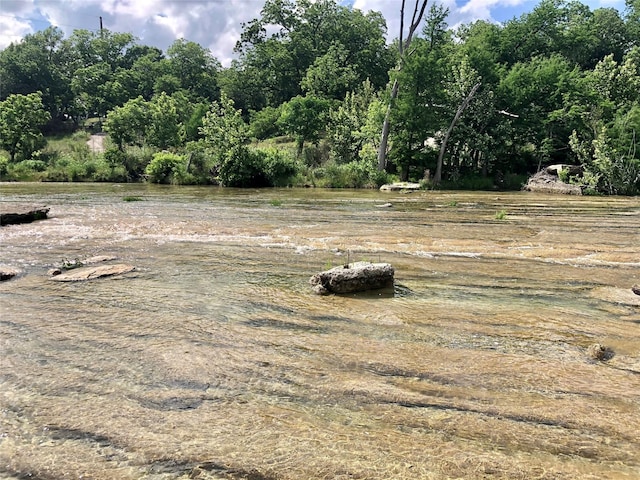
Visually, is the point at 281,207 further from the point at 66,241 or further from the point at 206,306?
the point at 206,306

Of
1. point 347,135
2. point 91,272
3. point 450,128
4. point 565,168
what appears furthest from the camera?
point 347,135

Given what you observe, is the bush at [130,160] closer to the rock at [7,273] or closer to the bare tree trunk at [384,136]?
the bare tree trunk at [384,136]

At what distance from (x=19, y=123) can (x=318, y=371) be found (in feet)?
178

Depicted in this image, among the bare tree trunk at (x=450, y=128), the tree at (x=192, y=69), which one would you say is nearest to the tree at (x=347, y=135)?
the bare tree trunk at (x=450, y=128)

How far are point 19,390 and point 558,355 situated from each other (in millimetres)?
5161

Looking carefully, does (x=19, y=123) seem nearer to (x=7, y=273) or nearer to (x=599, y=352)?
(x=7, y=273)

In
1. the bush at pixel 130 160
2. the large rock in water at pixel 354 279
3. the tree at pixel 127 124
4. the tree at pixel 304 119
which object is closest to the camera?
the large rock in water at pixel 354 279

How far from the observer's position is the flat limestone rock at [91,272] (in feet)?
25.1

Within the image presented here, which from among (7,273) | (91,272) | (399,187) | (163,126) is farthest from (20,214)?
(163,126)

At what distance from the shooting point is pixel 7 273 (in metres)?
7.82

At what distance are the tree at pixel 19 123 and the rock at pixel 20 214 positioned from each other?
3723 centimetres

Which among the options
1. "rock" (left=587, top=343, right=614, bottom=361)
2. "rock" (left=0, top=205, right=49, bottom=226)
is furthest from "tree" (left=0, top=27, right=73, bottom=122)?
"rock" (left=587, top=343, right=614, bottom=361)

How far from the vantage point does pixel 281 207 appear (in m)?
19.7

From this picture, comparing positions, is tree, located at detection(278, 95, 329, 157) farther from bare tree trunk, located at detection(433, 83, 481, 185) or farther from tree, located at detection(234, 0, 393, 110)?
tree, located at detection(234, 0, 393, 110)
